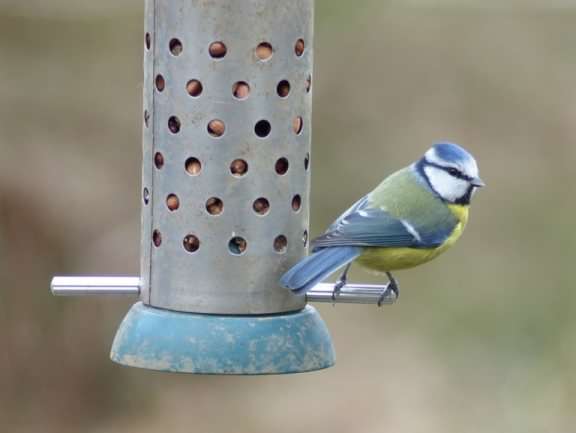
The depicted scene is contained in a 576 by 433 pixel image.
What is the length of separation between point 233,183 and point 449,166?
1.14m

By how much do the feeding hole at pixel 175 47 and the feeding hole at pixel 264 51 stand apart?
0.28 meters

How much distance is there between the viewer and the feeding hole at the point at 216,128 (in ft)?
15.1

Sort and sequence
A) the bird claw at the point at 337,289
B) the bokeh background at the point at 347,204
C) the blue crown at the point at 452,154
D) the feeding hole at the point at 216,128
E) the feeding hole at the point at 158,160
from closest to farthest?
the feeding hole at the point at 216,128 < the feeding hole at the point at 158,160 < the bird claw at the point at 337,289 < the blue crown at the point at 452,154 < the bokeh background at the point at 347,204

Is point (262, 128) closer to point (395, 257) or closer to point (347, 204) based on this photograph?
point (395, 257)

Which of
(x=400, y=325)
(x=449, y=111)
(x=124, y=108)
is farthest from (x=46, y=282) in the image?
(x=449, y=111)

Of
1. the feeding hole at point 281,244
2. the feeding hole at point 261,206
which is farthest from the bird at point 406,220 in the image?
the feeding hole at point 261,206

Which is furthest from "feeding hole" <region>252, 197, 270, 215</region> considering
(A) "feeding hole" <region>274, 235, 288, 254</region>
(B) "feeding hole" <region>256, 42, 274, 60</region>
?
(B) "feeding hole" <region>256, 42, 274, 60</region>

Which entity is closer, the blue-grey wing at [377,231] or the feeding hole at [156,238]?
the feeding hole at [156,238]

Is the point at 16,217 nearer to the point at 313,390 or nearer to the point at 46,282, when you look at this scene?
the point at 46,282

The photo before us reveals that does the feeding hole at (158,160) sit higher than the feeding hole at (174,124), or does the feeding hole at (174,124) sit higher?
the feeding hole at (174,124)

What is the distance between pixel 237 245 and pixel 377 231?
693 millimetres

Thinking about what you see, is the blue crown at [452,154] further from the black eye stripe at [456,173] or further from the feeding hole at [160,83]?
the feeding hole at [160,83]

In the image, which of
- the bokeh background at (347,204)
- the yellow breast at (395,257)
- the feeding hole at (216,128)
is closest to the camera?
the feeding hole at (216,128)

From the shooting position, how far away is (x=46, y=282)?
345 inches
